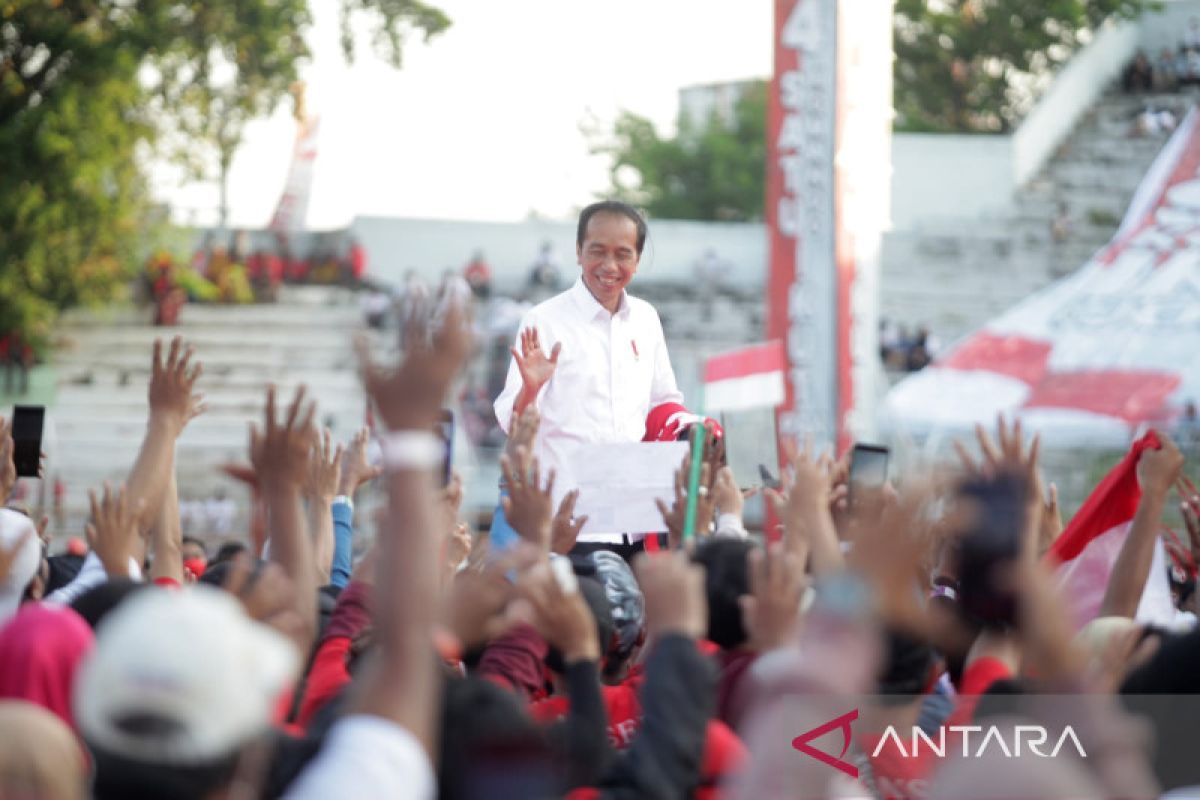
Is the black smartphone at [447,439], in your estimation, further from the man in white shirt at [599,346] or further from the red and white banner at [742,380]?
the red and white banner at [742,380]

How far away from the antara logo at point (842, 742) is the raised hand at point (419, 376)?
2.28ft

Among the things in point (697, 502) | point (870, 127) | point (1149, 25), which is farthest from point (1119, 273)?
point (697, 502)

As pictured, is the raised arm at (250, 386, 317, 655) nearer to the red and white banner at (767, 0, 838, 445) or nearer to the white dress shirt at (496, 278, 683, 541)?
the white dress shirt at (496, 278, 683, 541)

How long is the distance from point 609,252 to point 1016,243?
2385 centimetres

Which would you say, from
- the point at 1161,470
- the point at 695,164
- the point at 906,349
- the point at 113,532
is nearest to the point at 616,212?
the point at 1161,470

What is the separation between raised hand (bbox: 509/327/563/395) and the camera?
204 inches

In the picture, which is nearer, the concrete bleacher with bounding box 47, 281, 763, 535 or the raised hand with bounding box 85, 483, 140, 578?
the raised hand with bounding box 85, 483, 140, 578

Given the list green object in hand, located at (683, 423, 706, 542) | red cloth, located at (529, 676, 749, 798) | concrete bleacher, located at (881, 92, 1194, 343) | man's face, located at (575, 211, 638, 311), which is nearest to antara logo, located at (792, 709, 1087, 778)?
red cloth, located at (529, 676, 749, 798)

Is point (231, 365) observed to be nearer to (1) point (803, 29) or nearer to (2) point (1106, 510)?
(1) point (803, 29)

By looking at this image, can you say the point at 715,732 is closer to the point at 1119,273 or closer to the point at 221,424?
the point at 1119,273

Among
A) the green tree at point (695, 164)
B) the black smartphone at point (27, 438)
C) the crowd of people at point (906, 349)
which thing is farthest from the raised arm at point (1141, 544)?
the green tree at point (695, 164)

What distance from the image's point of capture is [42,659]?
2.80 m

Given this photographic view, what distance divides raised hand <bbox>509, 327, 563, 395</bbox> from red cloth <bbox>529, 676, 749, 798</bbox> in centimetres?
165

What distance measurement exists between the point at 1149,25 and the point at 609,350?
31244 mm
